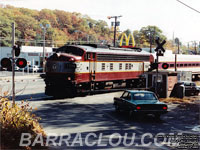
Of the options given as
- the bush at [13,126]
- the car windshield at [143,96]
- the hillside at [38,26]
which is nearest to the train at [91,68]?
the car windshield at [143,96]

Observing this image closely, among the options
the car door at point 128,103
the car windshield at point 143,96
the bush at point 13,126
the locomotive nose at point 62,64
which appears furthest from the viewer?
the locomotive nose at point 62,64

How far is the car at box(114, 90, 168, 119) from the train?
20.8 ft

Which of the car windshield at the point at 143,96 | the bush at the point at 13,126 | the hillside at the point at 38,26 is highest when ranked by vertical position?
the hillside at the point at 38,26

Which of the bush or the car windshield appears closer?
the bush

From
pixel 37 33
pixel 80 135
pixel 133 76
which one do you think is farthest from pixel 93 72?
pixel 37 33

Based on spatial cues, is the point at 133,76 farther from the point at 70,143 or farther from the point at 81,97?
the point at 70,143

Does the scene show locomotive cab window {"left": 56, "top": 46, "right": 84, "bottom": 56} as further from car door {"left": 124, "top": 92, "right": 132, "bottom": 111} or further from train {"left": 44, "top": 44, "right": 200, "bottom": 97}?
car door {"left": 124, "top": 92, "right": 132, "bottom": 111}

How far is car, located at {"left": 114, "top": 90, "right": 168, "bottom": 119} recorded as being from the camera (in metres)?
12.8

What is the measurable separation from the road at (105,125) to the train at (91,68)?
2.03m

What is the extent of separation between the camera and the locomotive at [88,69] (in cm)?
1981

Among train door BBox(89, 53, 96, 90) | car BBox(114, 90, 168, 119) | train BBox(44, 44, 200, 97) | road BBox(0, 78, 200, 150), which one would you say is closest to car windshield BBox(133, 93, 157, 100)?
car BBox(114, 90, 168, 119)

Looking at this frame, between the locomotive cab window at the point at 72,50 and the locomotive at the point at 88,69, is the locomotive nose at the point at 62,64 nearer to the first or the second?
the locomotive at the point at 88,69

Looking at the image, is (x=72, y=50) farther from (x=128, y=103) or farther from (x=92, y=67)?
A: (x=128, y=103)

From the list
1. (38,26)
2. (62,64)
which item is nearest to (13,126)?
(62,64)
